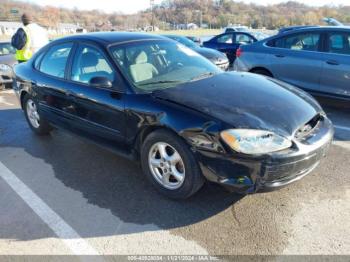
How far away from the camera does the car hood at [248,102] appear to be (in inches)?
105

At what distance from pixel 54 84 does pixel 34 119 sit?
1.19 m

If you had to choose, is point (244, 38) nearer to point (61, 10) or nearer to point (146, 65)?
point (146, 65)

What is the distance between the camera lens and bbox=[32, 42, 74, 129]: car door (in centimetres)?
394

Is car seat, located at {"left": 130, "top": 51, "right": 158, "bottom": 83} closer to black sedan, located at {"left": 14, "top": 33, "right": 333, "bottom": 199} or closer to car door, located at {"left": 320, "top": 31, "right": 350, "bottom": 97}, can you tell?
black sedan, located at {"left": 14, "top": 33, "right": 333, "bottom": 199}

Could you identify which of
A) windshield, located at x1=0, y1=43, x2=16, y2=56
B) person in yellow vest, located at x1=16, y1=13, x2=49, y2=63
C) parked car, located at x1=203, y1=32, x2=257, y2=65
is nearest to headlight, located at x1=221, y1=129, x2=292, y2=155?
person in yellow vest, located at x1=16, y1=13, x2=49, y2=63

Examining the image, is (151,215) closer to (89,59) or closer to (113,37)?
(89,59)

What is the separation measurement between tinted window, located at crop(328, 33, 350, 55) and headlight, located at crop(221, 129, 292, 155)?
3.46 metres

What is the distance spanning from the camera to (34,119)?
194 inches

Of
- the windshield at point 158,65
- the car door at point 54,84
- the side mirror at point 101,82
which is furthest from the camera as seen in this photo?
the car door at point 54,84

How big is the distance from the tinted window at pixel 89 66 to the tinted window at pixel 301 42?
382cm

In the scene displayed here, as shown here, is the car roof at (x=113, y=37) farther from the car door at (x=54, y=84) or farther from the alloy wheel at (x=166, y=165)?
the alloy wheel at (x=166, y=165)

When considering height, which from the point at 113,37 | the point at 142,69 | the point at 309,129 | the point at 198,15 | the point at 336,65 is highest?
the point at 198,15

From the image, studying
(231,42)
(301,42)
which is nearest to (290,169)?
(301,42)

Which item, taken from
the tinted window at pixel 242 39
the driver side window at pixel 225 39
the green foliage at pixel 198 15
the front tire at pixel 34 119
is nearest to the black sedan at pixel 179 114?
the front tire at pixel 34 119
